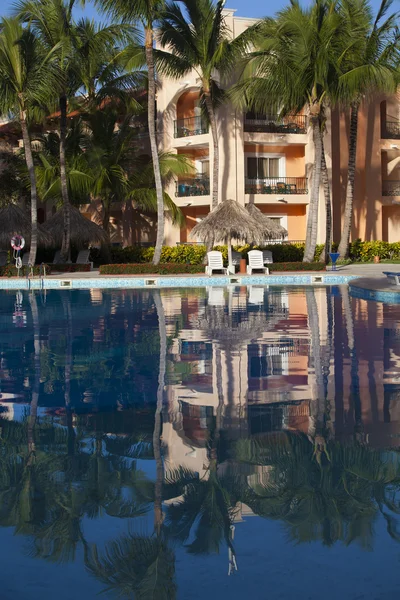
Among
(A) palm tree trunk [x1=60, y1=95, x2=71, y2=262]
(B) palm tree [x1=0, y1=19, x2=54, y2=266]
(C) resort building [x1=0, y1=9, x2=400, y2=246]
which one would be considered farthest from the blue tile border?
(C) resort building [x1=0, y1=9, x2=400, y2=246]

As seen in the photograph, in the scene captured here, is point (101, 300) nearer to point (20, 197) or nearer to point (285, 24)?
point (285, 24)

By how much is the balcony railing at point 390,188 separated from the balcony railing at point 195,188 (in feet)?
28.8

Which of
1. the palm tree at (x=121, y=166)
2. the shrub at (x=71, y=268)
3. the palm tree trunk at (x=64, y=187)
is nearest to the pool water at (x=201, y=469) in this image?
the shrub at (x=71, y=268)

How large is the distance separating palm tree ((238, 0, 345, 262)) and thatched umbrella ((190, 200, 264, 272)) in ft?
7.87

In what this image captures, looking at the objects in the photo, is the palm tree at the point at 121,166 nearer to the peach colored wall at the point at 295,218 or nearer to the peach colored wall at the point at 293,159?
the peach colored wall at the point at 293,159

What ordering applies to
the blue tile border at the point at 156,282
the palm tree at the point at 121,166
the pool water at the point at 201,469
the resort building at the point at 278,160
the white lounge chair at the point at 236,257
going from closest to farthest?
the pool water at the point at 201,469 < the blue tile border at the point at 156,282 < the white lounge chair at the point at 236,257 < the palm tree at the point at 121,166 < the resort building at the point at 278,160

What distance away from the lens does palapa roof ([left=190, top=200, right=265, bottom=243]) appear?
3080 centimetres

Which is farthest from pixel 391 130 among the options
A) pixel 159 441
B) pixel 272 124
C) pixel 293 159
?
pixel 159 441

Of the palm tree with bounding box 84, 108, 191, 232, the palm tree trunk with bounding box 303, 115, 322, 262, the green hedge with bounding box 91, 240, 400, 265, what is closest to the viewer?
the palm tree trunk with bounding box 303, 115, 322, 262

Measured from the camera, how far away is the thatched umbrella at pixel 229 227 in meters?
30.8

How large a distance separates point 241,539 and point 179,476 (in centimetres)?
123

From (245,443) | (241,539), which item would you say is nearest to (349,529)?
(241,539)

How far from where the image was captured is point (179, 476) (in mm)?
5598

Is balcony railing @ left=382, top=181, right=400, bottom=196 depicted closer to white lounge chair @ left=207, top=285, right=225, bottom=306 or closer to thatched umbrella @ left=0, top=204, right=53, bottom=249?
thatched umbrella @ left=0, top=204, right=53, bottom=249
